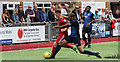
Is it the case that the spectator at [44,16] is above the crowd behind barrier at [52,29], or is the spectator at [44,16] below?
above

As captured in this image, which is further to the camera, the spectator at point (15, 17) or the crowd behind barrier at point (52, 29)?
the crowd behind barrier at point (52, 29)

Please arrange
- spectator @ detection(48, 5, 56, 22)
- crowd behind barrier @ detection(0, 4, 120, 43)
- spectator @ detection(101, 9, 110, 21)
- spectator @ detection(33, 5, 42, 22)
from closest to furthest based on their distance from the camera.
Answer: crowd behind barrier @ detection(0, 4, 120, 43)
spectator @ detection(33, 5, 42, 22)
spectator @ detection(48, 5, 56, 22)
spectator @ detection(101, 9, 110, 21)

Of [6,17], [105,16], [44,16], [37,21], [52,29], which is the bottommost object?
[52,29]

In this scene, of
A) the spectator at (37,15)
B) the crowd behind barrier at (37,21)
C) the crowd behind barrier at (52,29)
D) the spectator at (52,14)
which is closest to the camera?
the crowd behind barrier at (37,21)

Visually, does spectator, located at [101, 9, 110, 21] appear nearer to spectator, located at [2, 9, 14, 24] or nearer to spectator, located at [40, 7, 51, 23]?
spectator, located at [40, 7, 51, 23]

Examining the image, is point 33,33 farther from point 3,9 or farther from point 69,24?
point 69,24

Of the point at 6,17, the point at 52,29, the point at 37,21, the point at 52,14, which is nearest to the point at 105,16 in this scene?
the point at 52,29

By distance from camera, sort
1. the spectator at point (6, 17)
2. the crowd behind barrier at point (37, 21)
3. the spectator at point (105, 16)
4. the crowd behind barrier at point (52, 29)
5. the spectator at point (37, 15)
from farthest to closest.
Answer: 1. the spectator at point (105, 16)
2. the spectator at point (37, 15)
3. the crowd behind barrier at point (52, 29)
4. the crowd behind barrier at point (37, 21)
5. the spectator at point (6, 17)

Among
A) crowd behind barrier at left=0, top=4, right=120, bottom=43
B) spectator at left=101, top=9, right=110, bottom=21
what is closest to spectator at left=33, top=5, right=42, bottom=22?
crowd behind barrier at left=0, top=4, right=120, bottom=43

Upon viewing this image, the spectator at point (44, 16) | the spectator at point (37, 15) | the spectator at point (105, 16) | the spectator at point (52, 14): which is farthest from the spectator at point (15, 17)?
the spectator at point (105, 16)

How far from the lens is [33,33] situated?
18.7 meters

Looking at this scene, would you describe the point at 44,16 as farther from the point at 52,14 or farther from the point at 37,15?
the point at 37,15

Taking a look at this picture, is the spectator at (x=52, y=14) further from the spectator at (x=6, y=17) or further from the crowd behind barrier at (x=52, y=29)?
the spectator at (x=6, y=17)

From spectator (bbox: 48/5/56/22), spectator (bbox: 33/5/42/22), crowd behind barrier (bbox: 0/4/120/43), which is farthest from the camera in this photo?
spectator (bbox: 48/5/56/22)
